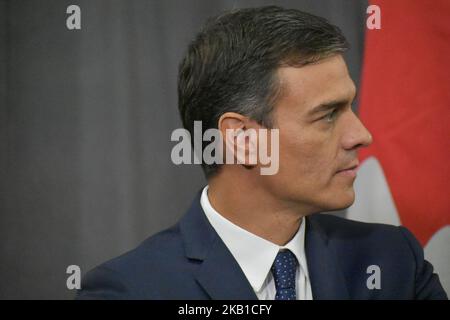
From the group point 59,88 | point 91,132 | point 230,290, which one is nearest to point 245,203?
point 230,290

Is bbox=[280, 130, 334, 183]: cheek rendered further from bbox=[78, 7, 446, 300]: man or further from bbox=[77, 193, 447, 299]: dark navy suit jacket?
bbox=[77, 193, 447, 299]: dark navy suit jacket

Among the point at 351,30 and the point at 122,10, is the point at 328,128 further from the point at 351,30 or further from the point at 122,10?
the point at 122,10

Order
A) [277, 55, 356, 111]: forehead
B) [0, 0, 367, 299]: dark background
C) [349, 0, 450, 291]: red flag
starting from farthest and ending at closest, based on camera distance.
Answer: [349, 0, 450, 291]: red flag < [0, 0, 367, 299]: dark background < [277, 55, 356, 111]: forehead

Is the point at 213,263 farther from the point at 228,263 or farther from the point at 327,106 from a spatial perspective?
the point at 327,106

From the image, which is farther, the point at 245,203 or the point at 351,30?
the point at 351,30

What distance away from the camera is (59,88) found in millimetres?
1210

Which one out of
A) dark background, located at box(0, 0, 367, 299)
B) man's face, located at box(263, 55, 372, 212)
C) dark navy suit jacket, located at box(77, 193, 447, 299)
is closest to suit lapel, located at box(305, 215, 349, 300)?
dark navy suit jacket, located at box(77, 193, 447, 299)

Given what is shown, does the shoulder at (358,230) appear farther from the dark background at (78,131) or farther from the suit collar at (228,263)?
the dark background at (78,131)

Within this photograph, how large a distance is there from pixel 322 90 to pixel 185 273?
446 millimetres

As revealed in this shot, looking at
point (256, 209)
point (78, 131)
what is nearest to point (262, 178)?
point (256, 209)

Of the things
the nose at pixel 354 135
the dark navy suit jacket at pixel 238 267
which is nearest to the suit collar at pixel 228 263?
the dark navy suit jacket at pixel 238 267

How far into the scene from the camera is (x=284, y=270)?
1138 millimetres

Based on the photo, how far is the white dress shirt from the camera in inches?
44.6
